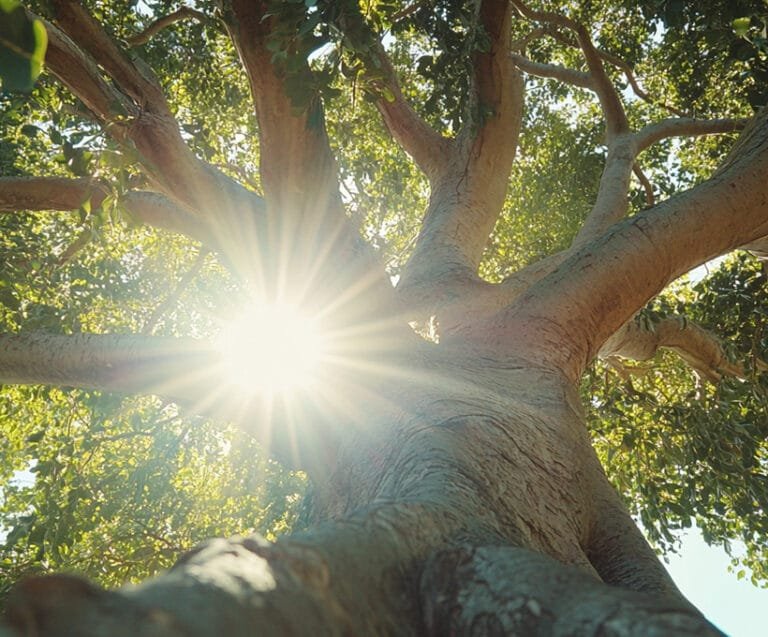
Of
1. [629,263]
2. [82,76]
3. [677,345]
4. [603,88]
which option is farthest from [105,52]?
[677,345]

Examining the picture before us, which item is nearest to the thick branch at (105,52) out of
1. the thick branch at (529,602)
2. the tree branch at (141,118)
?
the tree branch at (141,118)

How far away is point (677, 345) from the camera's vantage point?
501cm

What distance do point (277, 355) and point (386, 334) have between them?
1.78 feet

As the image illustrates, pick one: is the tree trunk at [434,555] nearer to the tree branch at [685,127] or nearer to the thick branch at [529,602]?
the thick branch at [529,602]

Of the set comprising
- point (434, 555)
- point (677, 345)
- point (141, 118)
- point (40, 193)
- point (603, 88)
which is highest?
point (603, 88)

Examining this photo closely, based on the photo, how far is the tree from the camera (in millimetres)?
877

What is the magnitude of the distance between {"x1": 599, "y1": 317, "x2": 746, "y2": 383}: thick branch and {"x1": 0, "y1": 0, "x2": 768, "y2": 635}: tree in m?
0.03

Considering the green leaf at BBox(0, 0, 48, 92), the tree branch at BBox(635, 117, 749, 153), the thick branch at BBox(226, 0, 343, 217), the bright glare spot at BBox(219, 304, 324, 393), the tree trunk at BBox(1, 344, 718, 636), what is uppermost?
the tree branch at BBox(635, 117, 749, 153)

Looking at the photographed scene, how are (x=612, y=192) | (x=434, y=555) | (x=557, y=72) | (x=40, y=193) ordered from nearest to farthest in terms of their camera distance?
1. (x=434, y=555)
2. (x=40, y=193)
3. (x=612, y=192)
4. (x=557, y=72)

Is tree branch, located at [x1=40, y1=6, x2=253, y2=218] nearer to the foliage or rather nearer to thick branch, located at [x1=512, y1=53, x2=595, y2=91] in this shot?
the foliage

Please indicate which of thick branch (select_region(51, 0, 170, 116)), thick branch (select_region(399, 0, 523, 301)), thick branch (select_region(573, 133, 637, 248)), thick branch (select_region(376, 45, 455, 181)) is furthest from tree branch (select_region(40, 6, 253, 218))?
thick branch (select_region(573, 133, 637, 248))

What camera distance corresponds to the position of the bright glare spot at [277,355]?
267 cm

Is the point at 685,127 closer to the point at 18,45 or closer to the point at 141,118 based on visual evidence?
the point at 141,118

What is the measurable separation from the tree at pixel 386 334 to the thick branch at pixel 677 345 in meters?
0.03
